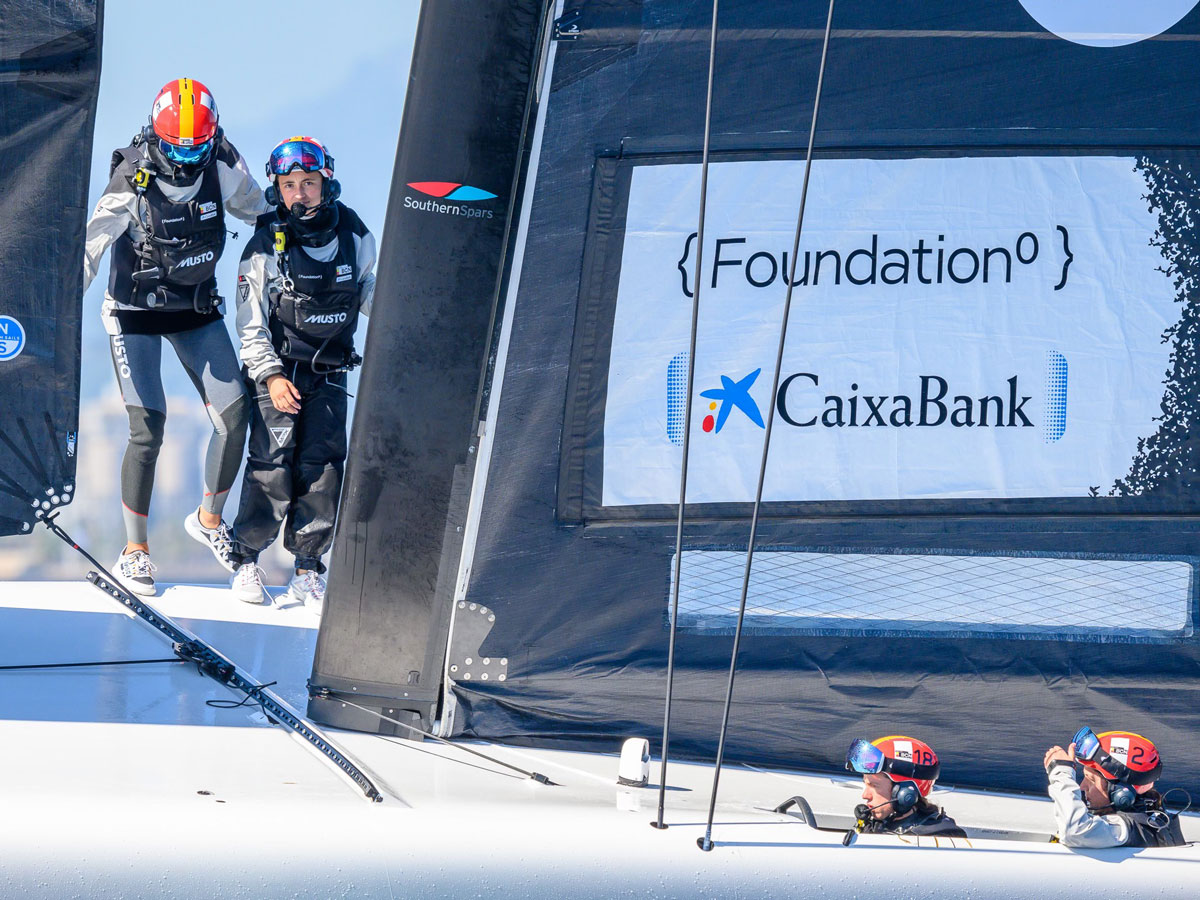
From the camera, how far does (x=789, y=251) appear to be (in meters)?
A: 3.33

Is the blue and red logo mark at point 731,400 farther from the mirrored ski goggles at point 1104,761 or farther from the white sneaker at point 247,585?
the white sneaker at point 247,585

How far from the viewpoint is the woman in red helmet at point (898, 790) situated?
107 inches

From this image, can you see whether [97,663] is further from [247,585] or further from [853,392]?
[853,392]

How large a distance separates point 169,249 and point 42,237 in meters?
0.68

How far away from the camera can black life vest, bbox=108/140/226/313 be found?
411 cm

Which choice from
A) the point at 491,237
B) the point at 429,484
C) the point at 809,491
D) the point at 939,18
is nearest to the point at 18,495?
the point at 429,484

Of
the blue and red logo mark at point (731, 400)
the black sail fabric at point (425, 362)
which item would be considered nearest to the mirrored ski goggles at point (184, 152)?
the black sail fabric at point (425, 362)

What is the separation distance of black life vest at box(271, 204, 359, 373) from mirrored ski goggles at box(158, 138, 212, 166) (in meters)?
0.41

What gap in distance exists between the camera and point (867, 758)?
276 centimetres

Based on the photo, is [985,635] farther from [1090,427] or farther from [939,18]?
[939,18]

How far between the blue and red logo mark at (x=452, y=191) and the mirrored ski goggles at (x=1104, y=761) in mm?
1946

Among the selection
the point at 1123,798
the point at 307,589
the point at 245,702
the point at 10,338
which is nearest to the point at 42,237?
the point at 10,338

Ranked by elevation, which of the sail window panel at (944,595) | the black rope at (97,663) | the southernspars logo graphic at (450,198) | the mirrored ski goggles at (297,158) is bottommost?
the black rope at (97,663)

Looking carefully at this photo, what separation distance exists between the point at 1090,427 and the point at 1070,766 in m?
0.92
